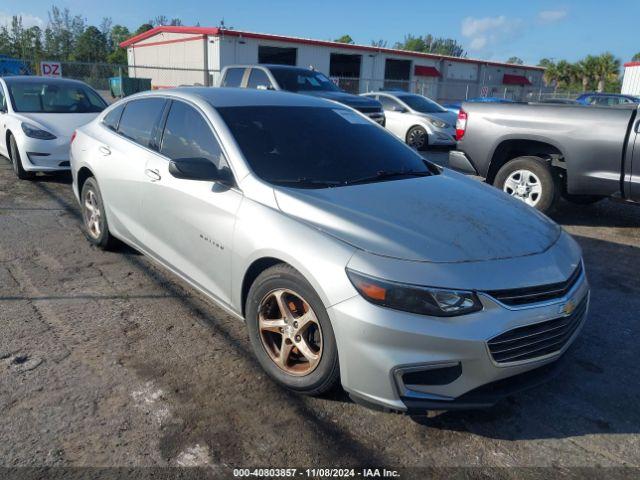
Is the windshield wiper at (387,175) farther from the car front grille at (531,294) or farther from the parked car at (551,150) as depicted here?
the parked car at (551,150)

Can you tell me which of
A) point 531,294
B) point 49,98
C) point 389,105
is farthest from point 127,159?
point 389,105

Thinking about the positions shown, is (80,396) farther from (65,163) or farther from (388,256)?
(65,163)

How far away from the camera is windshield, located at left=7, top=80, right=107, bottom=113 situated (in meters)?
8.68

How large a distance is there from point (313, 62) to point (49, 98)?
2803 centimetres

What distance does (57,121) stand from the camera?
825 cm

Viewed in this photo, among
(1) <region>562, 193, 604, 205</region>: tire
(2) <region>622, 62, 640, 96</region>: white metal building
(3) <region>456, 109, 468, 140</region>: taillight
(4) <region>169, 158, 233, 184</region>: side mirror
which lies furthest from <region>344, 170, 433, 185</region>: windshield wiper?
(2) <region>622, 62, 640, 96</region>: white metal building

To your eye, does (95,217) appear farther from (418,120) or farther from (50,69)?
(50,69)

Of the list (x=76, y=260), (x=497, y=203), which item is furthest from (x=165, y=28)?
(x=497, y=203)

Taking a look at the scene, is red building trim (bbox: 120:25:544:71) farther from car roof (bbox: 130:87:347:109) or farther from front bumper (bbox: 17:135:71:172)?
car roof (bbox: 130:87:347:109)

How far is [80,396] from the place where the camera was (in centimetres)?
298

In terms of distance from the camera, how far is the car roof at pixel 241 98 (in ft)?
13.0

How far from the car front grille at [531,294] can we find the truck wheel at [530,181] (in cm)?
392

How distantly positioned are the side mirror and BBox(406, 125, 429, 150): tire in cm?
1058

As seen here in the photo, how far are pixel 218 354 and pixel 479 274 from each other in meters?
1.77
